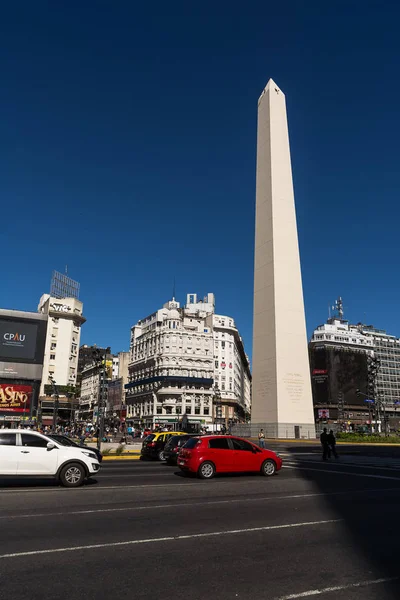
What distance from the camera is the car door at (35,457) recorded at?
11.6 metres

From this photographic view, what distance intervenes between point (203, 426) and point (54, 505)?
70.6 m

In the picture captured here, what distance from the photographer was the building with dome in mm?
91188

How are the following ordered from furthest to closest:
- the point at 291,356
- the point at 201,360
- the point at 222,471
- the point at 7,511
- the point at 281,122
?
1. the point at 201,360
2. the point at 281,122
3. the point at 291,356
4. the point at 222,471
5. the point at 7,511

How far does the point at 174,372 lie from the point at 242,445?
78.8 metres

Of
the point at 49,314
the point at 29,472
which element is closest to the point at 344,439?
the point at 29,472

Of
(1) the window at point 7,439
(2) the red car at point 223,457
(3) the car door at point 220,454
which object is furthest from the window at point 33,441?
(3) the car door at point 220,454

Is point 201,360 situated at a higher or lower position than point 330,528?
higher

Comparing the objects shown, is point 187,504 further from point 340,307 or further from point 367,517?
point 340,307

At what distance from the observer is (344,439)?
40656mm

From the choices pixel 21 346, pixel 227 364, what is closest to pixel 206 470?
pixel 21 346

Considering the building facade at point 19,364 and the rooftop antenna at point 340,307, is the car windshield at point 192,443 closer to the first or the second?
the building facade at point 19,364

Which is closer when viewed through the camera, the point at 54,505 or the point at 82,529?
the point at 82,529

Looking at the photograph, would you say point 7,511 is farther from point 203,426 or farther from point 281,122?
point 203,426

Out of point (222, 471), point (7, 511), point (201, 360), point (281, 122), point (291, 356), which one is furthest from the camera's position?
point (201, 360)
